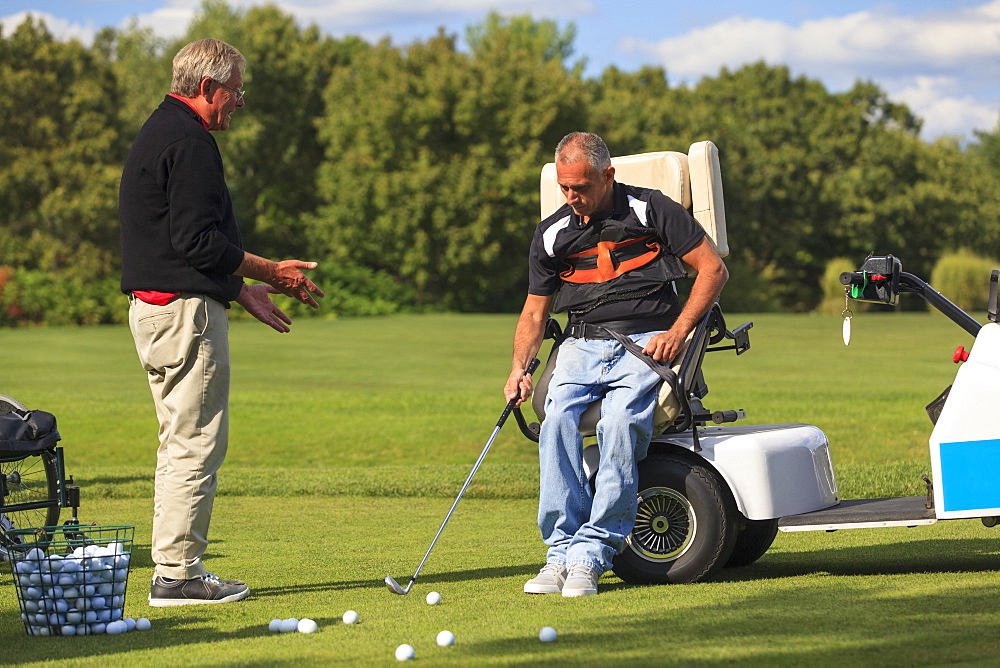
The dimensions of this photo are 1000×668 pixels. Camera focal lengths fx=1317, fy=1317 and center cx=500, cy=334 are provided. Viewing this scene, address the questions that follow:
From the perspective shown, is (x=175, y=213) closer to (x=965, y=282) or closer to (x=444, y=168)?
(x=965, y=282)

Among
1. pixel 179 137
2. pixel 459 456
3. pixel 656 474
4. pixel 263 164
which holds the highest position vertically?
pixel 263 164

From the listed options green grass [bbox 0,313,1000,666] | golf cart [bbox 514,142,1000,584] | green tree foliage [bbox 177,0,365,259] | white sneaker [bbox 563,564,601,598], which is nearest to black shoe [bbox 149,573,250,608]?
green grass [bbox 0,313,1000,666]

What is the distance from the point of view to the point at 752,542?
241 inches

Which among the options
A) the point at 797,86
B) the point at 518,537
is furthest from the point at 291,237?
the point at 518,537

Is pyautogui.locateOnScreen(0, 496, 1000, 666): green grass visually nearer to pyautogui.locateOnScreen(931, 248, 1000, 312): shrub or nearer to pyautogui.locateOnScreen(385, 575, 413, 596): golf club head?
pyautogui.locateOnScreen(385, 575, 413, 596): golf club head

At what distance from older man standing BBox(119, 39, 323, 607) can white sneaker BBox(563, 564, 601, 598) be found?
1.31 meters

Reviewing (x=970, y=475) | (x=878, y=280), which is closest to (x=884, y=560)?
(x=970, y=475)

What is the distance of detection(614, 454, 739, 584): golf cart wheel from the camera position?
5562 mm

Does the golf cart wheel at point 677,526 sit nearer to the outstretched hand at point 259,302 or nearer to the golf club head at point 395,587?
the golf club head at point 395,587

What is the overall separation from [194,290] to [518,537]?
9.02ft

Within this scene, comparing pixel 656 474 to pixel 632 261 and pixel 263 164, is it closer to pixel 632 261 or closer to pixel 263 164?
pixel 632 261

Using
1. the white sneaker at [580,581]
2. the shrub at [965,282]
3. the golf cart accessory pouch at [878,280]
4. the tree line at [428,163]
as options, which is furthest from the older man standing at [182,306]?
the shrub at [965,282]

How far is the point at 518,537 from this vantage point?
7.28 metres

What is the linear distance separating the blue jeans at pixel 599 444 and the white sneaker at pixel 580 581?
0.11 feet
